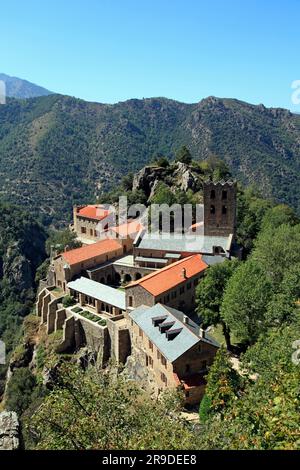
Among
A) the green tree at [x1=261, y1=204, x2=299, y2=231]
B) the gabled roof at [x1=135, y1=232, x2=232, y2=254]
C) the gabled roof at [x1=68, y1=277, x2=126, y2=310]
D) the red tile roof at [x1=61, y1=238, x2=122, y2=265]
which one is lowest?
the gabled roof at [x1=68, y1=277, x2=126, y2=310]

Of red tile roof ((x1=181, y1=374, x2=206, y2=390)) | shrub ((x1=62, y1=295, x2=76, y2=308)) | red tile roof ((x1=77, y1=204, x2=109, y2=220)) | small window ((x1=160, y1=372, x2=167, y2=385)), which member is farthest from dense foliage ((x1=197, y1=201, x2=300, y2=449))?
red tile roof ((x1=77, y1=204, x2=109, y2=220))

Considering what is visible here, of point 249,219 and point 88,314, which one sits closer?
point 88,314

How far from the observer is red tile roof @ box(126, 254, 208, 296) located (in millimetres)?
48000

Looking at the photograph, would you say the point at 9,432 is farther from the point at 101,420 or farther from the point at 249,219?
the point at 249,219

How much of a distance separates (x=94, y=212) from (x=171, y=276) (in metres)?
39.9

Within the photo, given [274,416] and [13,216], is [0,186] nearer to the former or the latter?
[13,216]

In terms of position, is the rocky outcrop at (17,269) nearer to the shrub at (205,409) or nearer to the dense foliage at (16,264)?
the dense foliage at (16,264)

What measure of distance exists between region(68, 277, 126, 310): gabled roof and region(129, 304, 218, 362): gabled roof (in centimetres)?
699

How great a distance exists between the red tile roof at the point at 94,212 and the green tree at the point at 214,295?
4218 centimetres

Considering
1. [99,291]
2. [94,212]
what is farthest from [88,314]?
[94,212]

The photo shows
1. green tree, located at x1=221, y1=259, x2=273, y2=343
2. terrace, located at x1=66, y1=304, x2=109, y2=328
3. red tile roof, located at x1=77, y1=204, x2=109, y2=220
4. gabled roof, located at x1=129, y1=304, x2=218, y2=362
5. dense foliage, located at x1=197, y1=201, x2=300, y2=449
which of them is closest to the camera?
dense foliage, located at x1=197, y1=201, x2=300, y2=449

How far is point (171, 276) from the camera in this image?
5122 cm

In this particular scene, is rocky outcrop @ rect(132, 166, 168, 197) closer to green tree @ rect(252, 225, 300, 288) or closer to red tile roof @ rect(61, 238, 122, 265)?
red tile roof @ rect(61, 238, 122, 265)

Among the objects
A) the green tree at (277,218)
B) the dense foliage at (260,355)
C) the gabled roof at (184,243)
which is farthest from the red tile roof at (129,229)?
the dense foliage at (260,355)
